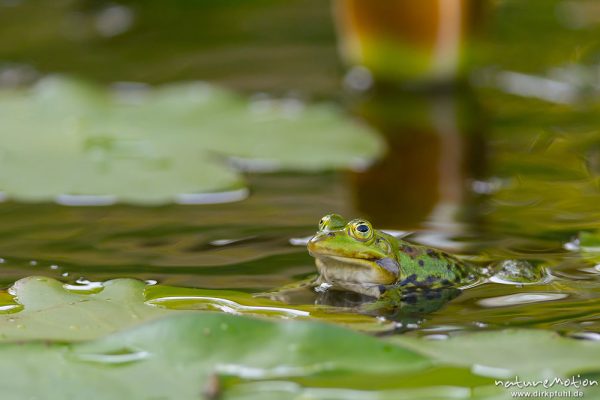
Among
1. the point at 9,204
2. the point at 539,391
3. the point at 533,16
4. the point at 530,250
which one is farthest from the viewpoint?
the point at 533,16

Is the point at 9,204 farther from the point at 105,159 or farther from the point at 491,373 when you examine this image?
the point at 491,373

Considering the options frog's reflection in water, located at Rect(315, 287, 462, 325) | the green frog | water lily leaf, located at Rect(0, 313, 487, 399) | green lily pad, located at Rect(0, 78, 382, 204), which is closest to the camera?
water lily leaf, located at Rect(0, 313, 487, 399)

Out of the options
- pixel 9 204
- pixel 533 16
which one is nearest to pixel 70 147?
pixel 9 204

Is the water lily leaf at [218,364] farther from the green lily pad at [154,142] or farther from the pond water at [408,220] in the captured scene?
the green lily pad at [154,142]

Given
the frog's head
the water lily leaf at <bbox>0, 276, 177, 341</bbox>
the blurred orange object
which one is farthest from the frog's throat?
the blurred orange object

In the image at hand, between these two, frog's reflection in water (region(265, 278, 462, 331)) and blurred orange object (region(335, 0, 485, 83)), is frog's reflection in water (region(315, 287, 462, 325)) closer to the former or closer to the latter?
frog's reflection in water (region(265, 278, 462, 331))

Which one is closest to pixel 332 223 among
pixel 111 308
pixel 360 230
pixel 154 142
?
pixel 360 230

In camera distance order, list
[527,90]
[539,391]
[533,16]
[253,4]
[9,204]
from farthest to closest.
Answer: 1. [253,4]
2. [533,16]
3. [527,90]
4. [9,204]
5. [539,391]
